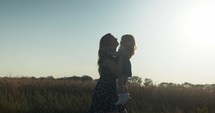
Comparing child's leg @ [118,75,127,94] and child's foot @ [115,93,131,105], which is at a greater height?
child's leg @ [118,75,127,94]

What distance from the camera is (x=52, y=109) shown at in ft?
44.4

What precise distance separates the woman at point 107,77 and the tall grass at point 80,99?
389cm

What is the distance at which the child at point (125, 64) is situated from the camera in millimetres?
6500

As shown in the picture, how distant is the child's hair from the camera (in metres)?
6.82

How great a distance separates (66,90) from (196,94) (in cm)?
596

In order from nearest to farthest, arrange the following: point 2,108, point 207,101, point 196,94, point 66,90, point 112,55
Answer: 1. point 112,55
2. point 2,108
3. point 207,101
4. point 196,94
5. point 66,90

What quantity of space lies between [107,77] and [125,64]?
39 cm

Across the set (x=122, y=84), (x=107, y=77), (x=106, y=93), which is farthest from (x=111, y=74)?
(x=106, y=93)

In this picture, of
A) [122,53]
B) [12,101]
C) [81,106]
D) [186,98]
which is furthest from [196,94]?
[122,53]

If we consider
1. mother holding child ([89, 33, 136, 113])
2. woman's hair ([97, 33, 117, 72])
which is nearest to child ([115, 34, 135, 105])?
mother holding child ([89, 33, 136, 113])

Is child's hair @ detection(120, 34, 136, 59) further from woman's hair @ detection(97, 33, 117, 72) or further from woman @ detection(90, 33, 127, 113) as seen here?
woman's hair @ detection(97, 33, 117, 72)

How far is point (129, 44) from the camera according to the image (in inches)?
270

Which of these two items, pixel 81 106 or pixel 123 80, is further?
pixel 81 106

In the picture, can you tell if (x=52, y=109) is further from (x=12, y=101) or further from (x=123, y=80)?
(x=123, y=80)
